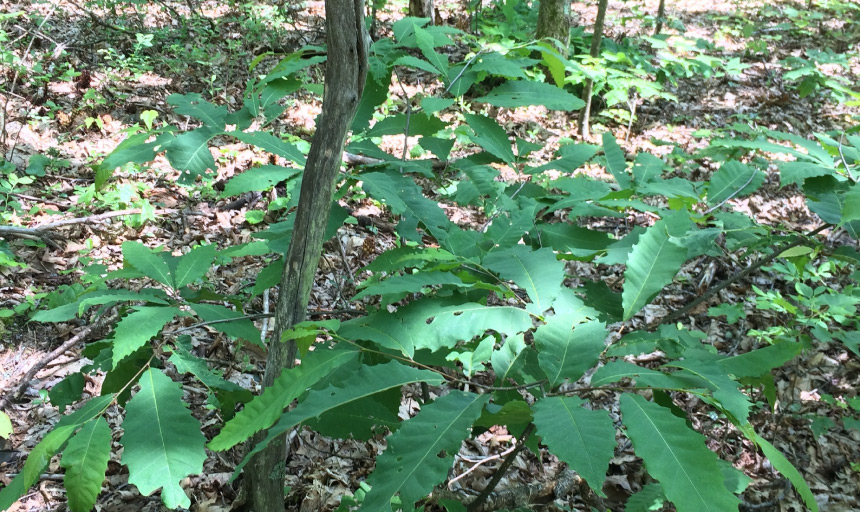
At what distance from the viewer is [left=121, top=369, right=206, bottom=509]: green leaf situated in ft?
3.92

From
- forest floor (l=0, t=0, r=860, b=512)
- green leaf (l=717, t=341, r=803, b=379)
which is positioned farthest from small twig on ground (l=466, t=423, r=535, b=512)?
forest floor (l=0, t=0, r=860, b=512)

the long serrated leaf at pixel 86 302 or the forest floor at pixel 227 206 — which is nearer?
the long serrated leaf at pixel 86 302

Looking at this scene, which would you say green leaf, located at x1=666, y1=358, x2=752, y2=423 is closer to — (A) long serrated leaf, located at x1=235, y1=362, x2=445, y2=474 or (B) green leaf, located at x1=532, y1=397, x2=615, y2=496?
(B) green leaf, located at x1=532, y1=397, x2=615, y2=496

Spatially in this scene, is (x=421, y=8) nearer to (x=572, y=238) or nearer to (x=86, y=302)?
(x=572, y=238)

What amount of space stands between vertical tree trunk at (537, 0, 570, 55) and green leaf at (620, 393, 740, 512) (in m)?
6.00

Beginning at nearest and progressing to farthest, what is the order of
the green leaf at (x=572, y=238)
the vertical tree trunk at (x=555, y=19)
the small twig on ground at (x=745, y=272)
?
the small twig on ground at (x=745, y=272)
the green leaf at (x=572, y=238)
the vertical tree trunk at (x=555, y=19)

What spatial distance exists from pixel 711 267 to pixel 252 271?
3566mm

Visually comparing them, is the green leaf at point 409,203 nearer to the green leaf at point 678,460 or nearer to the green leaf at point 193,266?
the green leaf at point 193,266

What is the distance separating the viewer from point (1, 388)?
2.84 m

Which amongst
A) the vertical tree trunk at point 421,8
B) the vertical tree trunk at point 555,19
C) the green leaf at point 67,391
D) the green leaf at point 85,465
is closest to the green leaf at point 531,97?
the green leaf at point 85,465

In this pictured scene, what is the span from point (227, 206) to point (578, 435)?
13.5ft

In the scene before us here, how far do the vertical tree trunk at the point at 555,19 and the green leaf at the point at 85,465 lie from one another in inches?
241

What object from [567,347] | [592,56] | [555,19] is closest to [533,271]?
[567,347]

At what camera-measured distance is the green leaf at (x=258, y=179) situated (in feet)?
5.30
